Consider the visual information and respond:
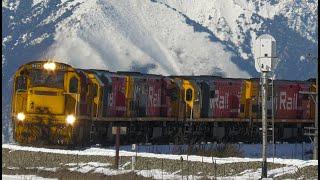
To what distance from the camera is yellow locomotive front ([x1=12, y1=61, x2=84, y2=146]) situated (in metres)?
34.5

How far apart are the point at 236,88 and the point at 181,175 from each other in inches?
833

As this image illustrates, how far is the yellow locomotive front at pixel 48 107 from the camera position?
Result: 34.5 m

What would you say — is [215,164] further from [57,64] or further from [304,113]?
[304,113]

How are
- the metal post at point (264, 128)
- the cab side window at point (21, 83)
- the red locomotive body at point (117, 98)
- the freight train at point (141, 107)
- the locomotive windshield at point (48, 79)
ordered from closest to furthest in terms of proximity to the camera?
the metal post at point (264, 128) < the freight train at point (141, 107) < the locomotive windshield at point (48, 79) < the cab side window at point (21, 83) < the red locomotive body at point (117, 98)

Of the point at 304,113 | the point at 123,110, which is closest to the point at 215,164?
the point at 123,110

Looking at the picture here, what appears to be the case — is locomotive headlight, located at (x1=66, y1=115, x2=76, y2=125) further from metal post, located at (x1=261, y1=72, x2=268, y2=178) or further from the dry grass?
metal post, located at (x1=261, y1=72, x2=268, y2=178)

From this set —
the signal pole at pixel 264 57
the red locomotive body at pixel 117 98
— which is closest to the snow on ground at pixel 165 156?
the signal pole at pixel 264 57

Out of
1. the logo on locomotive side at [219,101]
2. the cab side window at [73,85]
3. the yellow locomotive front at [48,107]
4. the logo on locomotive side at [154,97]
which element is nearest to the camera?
the yellow locomotive front at [48,107]

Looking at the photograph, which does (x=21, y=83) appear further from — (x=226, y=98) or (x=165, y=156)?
A: (x=226, y=98)

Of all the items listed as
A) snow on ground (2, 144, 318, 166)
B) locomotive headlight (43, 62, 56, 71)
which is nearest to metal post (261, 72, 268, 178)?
snow on ground (2, 144, 318, 166)

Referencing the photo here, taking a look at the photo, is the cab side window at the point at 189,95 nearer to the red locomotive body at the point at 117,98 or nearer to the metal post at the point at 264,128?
the red locomotive body at the point at 117,98

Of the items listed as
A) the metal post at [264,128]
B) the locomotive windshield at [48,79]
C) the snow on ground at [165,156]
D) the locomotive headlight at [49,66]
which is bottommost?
the snow on ground at [165,156]

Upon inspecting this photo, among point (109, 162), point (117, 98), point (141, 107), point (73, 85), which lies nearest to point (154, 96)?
point (141, 107)

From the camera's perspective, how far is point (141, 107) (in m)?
41.4
